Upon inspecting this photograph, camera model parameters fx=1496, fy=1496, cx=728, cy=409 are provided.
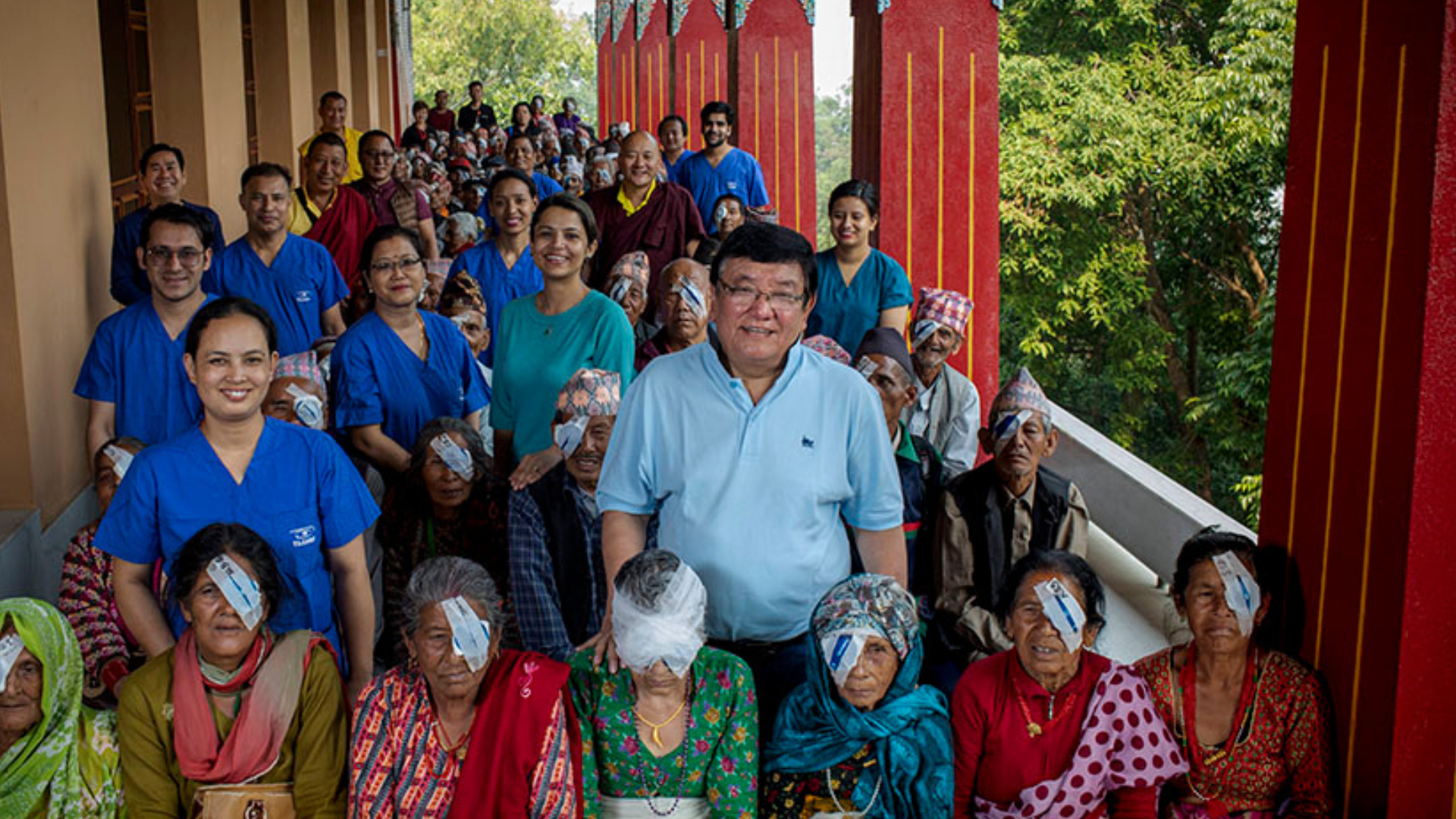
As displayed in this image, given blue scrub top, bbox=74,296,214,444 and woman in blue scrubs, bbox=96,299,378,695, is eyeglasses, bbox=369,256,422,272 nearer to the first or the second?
blue scrub top, bbox=74,296,214,444

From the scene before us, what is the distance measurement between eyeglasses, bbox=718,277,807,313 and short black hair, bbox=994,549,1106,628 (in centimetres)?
89

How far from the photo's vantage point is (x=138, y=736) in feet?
10.7

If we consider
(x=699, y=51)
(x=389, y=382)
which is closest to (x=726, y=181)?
(x=389, y=382)

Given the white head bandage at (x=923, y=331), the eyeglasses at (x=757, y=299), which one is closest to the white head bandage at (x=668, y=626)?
the eyeglasses at (x=757, y=299)

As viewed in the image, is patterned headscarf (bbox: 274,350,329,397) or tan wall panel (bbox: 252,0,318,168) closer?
patterned headscarf (bbox: 274,350,329,397)

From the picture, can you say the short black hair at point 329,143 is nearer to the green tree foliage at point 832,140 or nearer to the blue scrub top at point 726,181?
the blue scrub top at point 726,181

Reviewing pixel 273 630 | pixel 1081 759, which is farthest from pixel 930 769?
pixel 273 630

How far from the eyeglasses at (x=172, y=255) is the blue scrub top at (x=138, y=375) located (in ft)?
0.63

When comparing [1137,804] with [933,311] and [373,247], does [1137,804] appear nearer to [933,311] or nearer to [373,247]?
[933,311]

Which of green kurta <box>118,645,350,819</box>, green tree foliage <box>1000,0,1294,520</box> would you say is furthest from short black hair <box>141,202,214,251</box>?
green tree foliage <box>1000,0,1294,520</box>

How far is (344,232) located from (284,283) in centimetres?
135

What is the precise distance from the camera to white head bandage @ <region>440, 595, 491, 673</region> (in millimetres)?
3205

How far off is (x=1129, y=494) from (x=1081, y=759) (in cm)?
322

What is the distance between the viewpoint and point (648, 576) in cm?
311
